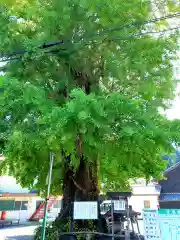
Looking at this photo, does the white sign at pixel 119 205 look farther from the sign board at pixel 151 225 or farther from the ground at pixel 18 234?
the ground at pixel 18 234

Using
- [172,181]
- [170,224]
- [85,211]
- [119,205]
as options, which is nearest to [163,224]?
[170,224]

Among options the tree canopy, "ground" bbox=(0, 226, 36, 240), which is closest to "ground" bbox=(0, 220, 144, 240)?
"ground" bbox=(0, 226, 36, 240)

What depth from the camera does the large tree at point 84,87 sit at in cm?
552

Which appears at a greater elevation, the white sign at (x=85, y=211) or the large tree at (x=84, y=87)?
the large tree at (x=84, y=87)

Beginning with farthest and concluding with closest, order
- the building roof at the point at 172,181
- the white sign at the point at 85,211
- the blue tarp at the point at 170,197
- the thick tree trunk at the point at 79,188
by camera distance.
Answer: the building roof at the point at 172,181 → the blue tarp at the point at 170,197 → the thick tree trunk at the point at 79,188 → the white sign at the point at 85,211

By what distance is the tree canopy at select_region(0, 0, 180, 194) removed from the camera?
18.1ft

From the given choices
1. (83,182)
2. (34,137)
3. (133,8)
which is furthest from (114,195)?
(133,8)

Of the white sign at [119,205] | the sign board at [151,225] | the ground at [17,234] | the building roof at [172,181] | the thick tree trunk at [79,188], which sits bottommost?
the ground at [17,234]

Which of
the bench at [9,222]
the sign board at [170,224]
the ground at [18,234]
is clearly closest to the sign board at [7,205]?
the bench at [9,222]

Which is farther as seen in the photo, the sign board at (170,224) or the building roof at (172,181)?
the building roof at (172,181)

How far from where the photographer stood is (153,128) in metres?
5.62

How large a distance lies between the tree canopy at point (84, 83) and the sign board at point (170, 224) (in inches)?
57.6

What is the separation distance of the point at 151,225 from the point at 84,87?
17.3 ft

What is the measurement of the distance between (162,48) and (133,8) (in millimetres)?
1388
